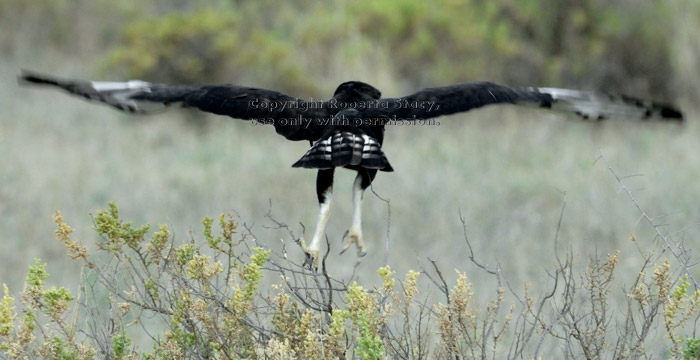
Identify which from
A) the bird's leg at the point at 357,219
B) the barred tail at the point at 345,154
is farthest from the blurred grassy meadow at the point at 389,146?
the barred tail at the point at 345,154

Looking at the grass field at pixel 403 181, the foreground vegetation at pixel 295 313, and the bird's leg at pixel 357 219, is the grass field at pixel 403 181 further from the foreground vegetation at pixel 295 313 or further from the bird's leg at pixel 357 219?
the foreground vegetation at pixel 295 313

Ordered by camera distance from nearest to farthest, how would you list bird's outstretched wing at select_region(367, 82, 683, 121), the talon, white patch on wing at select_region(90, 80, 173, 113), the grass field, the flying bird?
the talon
the flying bird
bird's outstretched wing at select_region(367, 82, 683, 121)
white patch on wing at select_region(90, 80, 173, 113)
the grass field

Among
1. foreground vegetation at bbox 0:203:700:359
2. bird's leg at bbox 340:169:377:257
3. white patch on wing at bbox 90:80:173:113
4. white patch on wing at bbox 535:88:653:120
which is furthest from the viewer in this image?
white patch on wing at bbox 535:88:653:120

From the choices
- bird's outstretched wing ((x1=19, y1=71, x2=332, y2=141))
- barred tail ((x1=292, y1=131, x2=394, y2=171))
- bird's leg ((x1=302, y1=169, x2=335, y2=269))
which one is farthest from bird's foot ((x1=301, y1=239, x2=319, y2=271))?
bird's outstretched wing ((x1=19, y1=71, x2=332, y2=141))

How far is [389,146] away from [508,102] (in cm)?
807

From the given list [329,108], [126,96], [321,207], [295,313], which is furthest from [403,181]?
[295,313]

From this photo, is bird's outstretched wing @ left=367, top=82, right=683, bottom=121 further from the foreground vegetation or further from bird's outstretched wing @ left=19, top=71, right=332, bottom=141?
the foreground vegetation

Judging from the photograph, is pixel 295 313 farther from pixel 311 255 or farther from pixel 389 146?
pixel 389 146

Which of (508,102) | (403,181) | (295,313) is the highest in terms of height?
(403,181)

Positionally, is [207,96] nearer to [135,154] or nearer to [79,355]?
[79,355]

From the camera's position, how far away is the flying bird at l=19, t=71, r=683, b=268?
430cm

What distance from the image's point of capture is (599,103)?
18.0 feet

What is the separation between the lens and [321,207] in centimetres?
451

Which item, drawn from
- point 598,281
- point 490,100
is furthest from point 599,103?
point 598,281
